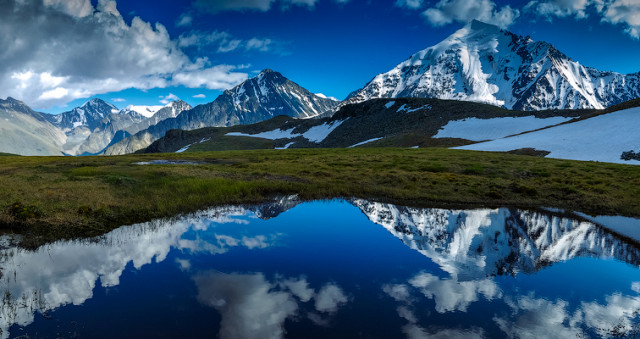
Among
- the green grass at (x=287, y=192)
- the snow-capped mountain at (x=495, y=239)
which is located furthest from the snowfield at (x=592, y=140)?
the snow-capped mountain at (x=495, y=239)

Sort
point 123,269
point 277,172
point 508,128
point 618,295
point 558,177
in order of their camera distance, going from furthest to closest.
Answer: point 508,128 → point 277,172 → point 558,177 → point 123,269 → point 618,295

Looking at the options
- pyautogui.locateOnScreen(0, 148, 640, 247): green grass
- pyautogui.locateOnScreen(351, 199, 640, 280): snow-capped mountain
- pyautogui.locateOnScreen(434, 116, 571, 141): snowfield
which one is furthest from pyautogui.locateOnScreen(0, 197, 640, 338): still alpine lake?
pyautogui.locateOnScreen(434, 116, 571, 141): snowfield

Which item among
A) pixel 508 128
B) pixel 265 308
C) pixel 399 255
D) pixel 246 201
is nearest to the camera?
pixel 265 308

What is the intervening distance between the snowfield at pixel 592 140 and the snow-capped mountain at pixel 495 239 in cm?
3616

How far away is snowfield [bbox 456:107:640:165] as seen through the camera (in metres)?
48.0

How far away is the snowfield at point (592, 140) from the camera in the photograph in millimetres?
48031

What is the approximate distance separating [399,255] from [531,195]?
17.1 metres

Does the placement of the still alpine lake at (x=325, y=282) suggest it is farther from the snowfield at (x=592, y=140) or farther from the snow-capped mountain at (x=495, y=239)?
the snowfield at (x=592, y=140)

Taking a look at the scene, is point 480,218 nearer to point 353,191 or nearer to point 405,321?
point 353,191

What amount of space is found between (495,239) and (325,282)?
947 centimetres

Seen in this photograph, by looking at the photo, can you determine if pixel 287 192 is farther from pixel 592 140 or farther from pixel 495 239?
pixel 592 140

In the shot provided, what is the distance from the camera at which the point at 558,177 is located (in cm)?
3086

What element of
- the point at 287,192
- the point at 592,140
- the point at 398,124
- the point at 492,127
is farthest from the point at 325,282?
the point at 398,124

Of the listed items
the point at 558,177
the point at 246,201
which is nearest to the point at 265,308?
the point at 246,201
